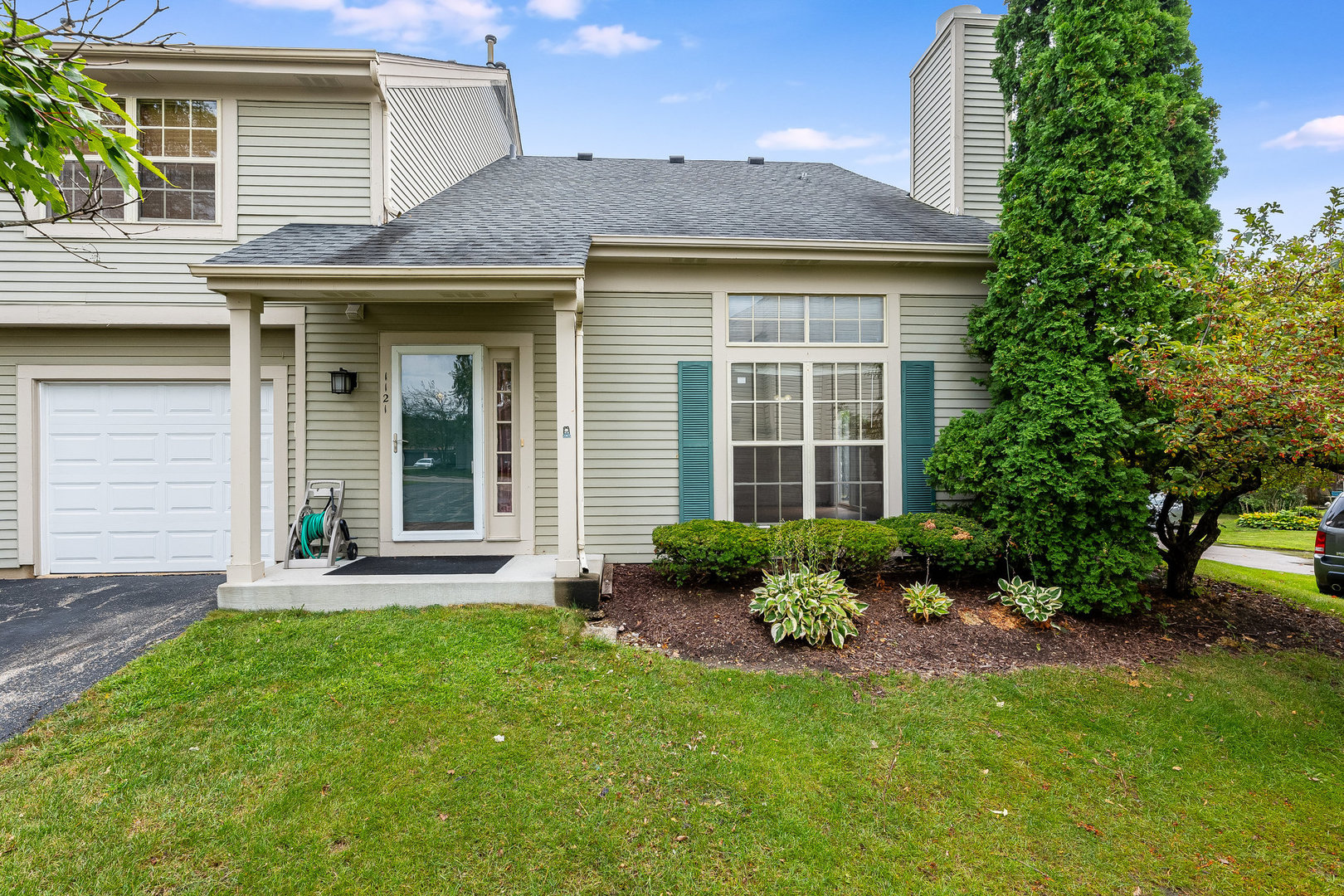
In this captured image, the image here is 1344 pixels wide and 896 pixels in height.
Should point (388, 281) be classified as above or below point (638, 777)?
above

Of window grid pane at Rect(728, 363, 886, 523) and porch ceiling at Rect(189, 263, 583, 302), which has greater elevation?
porch ceiling at Rect(189, 263, 583, 302)

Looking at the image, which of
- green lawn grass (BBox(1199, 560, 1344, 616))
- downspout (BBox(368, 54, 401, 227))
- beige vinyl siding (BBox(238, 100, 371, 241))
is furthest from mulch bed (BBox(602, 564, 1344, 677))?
beige vinyl siding (BBox(238, 100, 371, 241))

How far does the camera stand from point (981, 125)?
22.7ft

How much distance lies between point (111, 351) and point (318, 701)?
196 inches

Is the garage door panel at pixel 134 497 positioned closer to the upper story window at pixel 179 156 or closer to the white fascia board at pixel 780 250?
the upper story window at pixel 179 156

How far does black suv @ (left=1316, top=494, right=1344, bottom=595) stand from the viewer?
5.93m

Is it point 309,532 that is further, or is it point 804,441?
point 804,441

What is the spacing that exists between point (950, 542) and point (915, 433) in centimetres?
145

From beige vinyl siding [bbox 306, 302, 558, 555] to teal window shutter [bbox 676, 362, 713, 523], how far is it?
155cm

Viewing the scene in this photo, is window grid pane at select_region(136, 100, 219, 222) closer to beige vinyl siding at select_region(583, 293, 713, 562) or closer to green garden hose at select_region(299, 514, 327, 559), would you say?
green garden hose at select_region(299, 514, 327, 559)

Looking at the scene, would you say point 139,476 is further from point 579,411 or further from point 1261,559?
point 1261,559

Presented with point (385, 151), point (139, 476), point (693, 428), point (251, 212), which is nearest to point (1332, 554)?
point (693, 428)

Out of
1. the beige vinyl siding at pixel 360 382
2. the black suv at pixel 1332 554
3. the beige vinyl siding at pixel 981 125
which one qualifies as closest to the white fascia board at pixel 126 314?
the beige vinyl siding at pixel 360 382

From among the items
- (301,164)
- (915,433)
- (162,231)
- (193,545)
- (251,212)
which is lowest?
(193,545)
